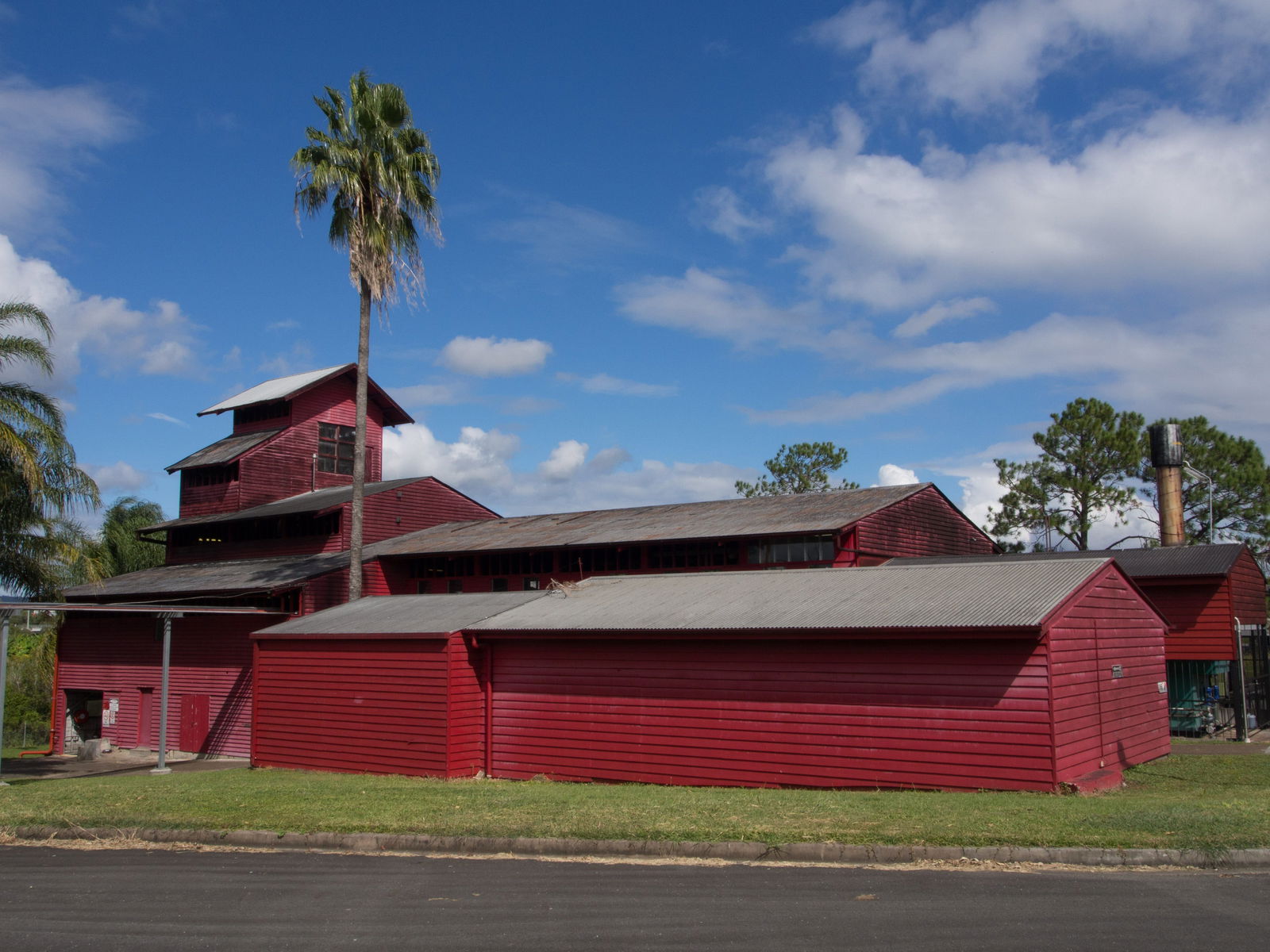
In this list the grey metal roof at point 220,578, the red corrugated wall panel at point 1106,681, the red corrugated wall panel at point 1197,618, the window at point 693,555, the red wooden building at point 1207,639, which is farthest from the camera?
the grey metal roof at point 220,578

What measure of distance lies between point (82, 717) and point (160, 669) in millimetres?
5608

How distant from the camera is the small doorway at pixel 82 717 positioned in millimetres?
36219

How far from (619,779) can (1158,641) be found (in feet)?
37.0

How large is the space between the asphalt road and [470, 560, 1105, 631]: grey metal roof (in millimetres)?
6410

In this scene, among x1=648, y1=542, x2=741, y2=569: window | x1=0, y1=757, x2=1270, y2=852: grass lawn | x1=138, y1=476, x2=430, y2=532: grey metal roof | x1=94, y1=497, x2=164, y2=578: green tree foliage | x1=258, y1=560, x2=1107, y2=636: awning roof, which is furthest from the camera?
x1=94, y1=497, x2=164, y2=578: green tree foliage

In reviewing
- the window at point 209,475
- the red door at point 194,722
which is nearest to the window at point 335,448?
the window at point 209,475

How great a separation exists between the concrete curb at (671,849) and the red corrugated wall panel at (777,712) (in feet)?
16.1

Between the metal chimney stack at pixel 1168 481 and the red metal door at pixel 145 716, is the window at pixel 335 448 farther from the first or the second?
the metal chimney stack at pixel 1168 481

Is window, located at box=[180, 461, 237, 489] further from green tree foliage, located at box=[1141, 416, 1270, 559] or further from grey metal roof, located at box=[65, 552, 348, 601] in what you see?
green tree foliage, located at box=[1141, 416, 1270, 559]

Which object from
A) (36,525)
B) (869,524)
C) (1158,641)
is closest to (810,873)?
(1158,641)

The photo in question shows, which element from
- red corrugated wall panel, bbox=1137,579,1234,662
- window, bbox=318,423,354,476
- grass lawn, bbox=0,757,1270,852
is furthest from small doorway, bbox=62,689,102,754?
red corrugated wall panel, bbox=1137,579,1234,662

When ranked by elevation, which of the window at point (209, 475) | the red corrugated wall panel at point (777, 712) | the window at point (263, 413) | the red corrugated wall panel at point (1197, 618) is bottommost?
the red corrugated wall panel at point (777, 712)

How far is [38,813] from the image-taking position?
45.2ft

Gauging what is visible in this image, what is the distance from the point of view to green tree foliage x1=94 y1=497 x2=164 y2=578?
49.9m
